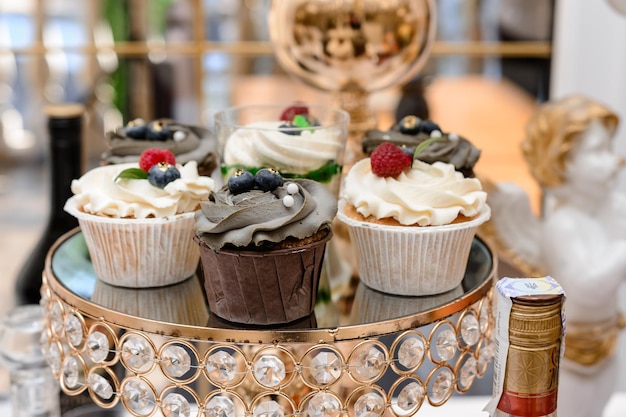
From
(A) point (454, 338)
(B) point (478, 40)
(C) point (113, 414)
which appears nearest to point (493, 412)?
(A) point (454, 338)

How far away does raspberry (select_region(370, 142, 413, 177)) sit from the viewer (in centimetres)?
78

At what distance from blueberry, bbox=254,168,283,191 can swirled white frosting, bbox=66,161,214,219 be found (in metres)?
0.10

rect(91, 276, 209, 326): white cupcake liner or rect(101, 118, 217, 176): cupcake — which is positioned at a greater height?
rect(101, 118, 217, 176): cupcake

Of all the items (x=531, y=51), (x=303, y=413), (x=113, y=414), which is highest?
(x=531, y=51)

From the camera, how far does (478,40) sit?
6.49ft

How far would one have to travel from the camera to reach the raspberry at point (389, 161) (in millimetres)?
778

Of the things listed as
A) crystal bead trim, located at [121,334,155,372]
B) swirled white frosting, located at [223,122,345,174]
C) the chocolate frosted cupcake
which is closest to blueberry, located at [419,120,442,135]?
the chocolate frosted cupcake

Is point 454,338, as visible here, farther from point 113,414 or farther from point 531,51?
point 531,51

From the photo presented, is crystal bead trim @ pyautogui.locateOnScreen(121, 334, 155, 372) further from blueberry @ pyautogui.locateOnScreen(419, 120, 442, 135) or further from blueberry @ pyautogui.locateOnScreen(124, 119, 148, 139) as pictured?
blueberry @ pyautogui.locateOnScreen(419, 120, 442, 135)

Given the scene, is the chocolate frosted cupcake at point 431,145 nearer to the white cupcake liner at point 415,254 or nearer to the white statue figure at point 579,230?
the white cupcake liner at point 415,254

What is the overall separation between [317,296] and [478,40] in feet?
4.44

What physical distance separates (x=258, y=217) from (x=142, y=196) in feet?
0.52

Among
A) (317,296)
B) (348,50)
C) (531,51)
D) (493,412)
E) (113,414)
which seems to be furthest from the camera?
(531,51)

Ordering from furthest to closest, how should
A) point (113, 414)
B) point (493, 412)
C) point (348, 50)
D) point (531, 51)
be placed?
point (531, 51) < point (113, 414) < point (348, 50) < point (493, 412)
